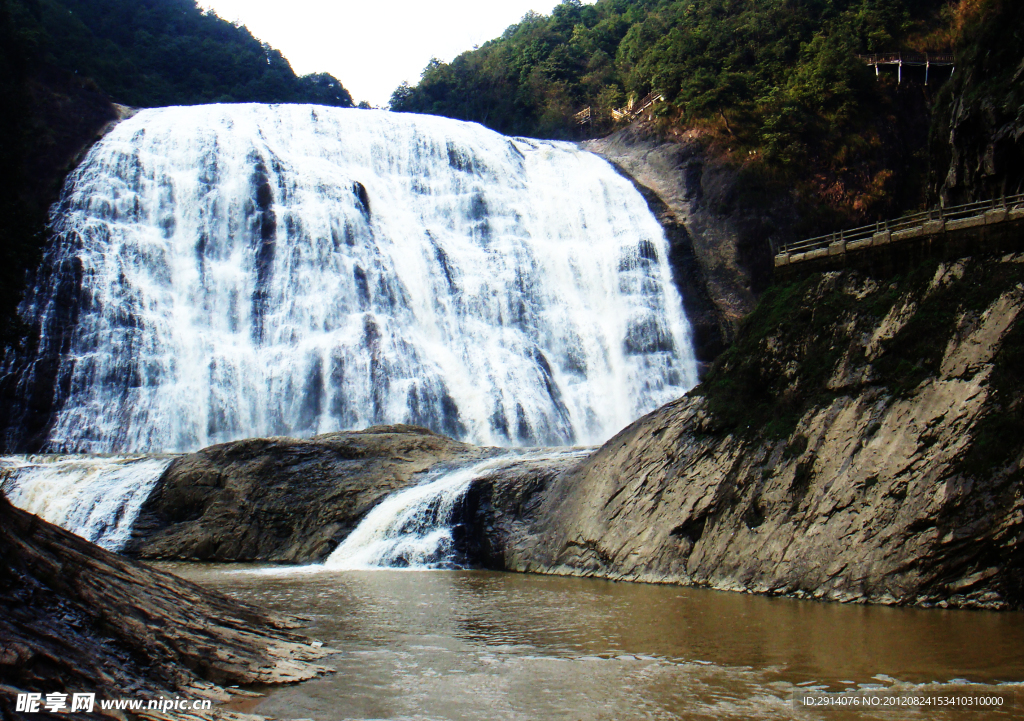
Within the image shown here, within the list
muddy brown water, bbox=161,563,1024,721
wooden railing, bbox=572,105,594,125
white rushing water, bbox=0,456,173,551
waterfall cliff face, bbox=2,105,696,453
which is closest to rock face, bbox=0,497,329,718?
muddy brown water, bbox=161,563,1024,721

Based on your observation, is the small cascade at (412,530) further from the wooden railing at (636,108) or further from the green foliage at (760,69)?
the wooden railing at (636,108)

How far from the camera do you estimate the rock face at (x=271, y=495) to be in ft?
85.0

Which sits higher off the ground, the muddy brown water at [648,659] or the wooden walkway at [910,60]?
the wooden walkway at [910,60]

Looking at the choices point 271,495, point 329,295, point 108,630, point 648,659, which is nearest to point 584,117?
point 329,295

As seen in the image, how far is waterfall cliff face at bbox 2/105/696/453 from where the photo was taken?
35.7m

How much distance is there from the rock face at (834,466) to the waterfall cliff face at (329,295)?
16.5m

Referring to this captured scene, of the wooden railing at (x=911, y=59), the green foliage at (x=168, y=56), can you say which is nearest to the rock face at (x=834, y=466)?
the wooden railing at (x=911, y=59)

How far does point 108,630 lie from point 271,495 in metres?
18.9

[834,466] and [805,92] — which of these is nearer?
[834,466]

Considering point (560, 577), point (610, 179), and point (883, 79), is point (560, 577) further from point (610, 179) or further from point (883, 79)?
point (883, 79)

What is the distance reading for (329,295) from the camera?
130 feet

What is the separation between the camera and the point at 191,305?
3919cm

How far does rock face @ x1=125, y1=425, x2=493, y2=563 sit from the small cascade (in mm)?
813

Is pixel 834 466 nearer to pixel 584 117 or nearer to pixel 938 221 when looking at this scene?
pixel 938 221
